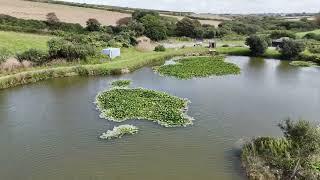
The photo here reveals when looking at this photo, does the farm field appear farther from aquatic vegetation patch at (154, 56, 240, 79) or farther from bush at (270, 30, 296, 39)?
aquatic vegetation patch at (154, 56, 240, 79)

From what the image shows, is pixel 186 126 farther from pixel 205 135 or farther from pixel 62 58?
pixel 62 58

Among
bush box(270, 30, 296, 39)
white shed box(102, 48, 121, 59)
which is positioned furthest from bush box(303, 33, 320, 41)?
white shed box(102, 48, 121, 59)

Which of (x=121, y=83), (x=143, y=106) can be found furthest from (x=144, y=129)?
(x=121, y=83)

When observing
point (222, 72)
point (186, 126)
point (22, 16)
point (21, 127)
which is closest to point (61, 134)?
point (21, 127)

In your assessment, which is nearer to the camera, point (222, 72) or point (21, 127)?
point (21, 127)

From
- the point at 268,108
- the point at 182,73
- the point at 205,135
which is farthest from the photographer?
the point at 182,73

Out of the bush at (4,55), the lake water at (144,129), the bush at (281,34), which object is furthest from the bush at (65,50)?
the bush at (281,34)

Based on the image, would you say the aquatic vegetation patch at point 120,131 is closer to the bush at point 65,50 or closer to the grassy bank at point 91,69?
the grassy bank at point 91,69
